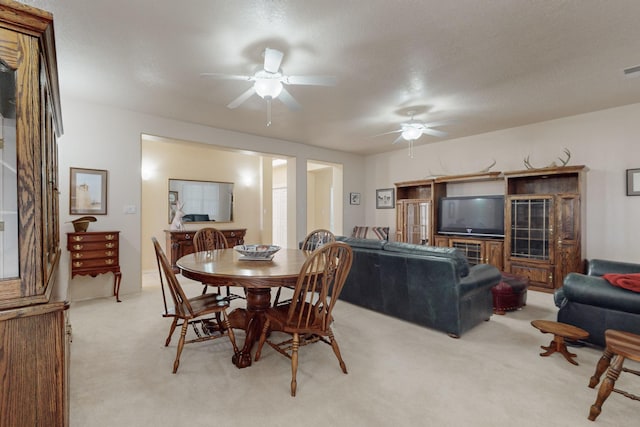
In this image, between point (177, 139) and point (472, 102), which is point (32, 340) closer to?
point (177, 139)

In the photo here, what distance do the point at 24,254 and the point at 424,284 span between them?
106 inches

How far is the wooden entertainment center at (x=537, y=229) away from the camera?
419cm

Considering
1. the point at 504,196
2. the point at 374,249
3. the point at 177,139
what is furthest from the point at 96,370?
the point at 504,196

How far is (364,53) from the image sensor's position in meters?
Result: 2.69

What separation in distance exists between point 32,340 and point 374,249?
8.81 ft

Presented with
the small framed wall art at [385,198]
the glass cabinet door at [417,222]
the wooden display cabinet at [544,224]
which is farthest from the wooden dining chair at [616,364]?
the small framed wall art at [385,198]

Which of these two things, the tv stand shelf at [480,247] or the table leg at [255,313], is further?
the tv stand shelf at [480,247]

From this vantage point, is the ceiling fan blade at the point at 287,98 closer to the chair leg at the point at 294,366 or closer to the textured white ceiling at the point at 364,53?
the textured white ceiling at the point at 364,53

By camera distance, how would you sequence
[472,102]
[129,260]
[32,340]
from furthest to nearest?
[129,260], [472,102], [32,340]

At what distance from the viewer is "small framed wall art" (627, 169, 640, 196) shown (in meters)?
3.92

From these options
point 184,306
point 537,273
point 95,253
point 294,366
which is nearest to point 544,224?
point 537,273

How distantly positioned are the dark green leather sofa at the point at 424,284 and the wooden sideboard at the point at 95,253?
297cm

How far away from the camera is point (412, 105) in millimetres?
3980

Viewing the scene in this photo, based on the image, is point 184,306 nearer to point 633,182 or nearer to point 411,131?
point 411,131
